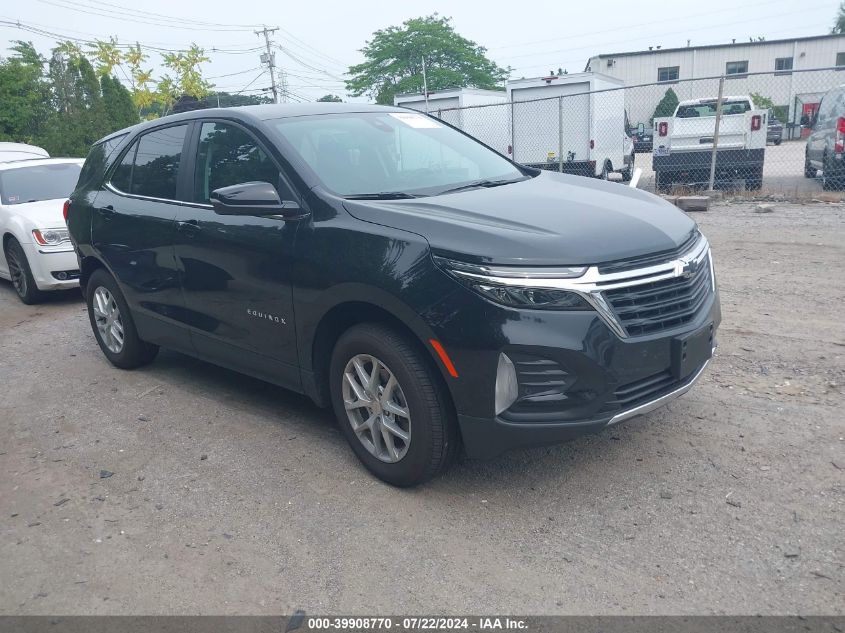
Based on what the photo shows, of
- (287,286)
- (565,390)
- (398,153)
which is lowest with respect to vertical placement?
(565,390)

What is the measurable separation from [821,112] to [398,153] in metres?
14.3

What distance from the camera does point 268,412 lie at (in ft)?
16.2

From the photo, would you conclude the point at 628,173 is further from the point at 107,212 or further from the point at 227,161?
the point at 227,161

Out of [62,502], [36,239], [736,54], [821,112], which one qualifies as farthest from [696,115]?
[736,54]

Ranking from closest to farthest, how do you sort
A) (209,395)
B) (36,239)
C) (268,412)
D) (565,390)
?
(565,390) → (268,412) → (209,395) → (36,239)

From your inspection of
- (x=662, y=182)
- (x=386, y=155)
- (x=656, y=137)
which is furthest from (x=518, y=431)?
(x=656, y=137)

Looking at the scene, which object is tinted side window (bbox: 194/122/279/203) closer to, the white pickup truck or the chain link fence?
the chain link fence

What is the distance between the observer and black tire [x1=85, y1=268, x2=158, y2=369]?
5.62 m

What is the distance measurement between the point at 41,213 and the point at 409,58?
52343 millimetres

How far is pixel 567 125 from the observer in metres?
17.8

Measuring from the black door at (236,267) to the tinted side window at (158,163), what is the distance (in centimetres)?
25

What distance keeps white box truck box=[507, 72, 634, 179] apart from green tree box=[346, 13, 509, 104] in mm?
38849

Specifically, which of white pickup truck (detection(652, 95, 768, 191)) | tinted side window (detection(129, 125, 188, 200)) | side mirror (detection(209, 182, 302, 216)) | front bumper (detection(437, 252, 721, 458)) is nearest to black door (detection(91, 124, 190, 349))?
tinted side window (detection(129, 125, 188, 200))

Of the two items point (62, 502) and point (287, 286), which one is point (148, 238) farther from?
point (62, 502)
